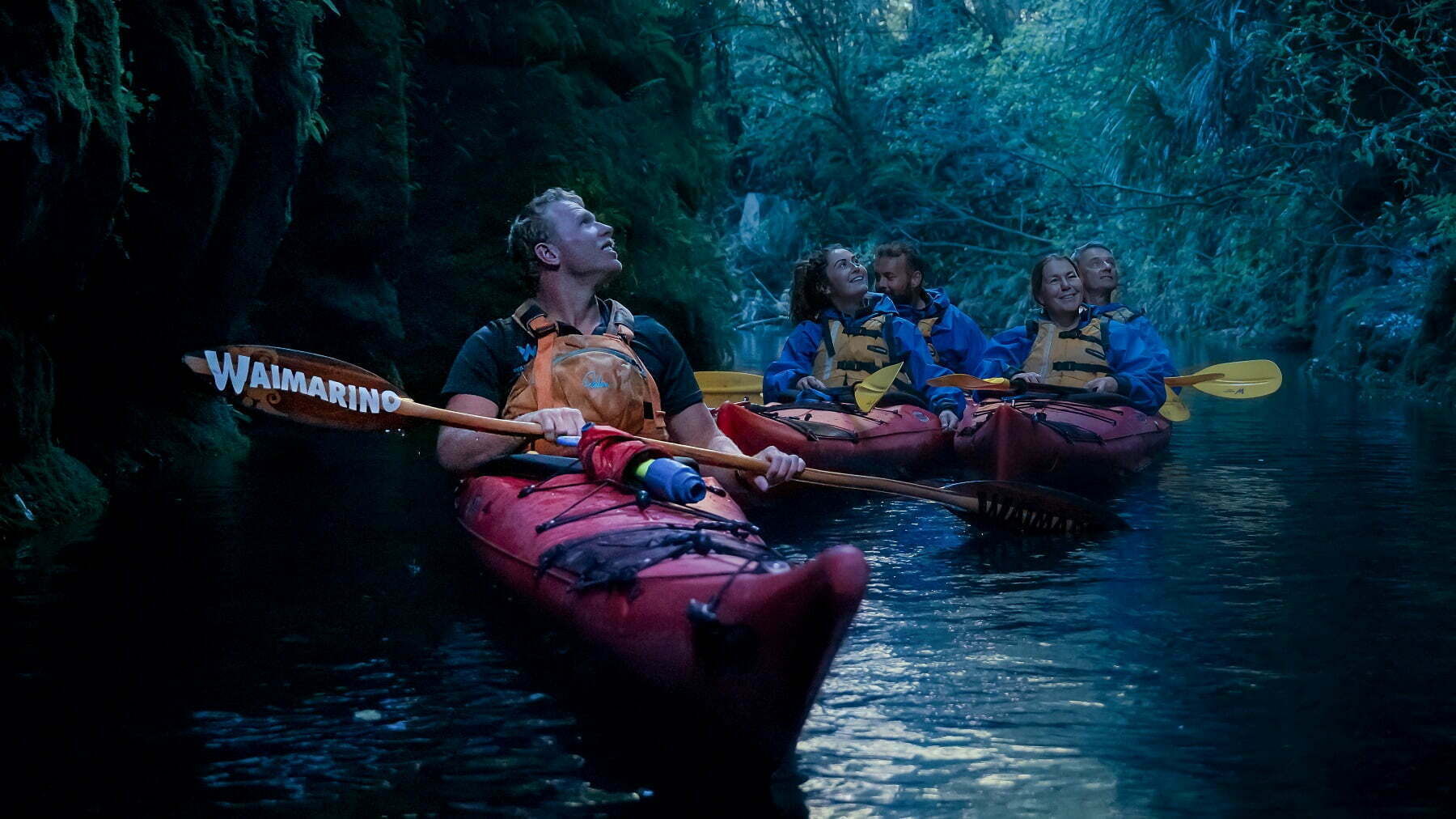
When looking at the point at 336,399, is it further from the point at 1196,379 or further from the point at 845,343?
the point at 1196,379

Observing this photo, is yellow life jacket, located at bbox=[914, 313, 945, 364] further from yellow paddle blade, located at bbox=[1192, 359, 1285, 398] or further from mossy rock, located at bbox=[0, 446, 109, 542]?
mossy rock, located at bbox=[0, 446, 109, 542]

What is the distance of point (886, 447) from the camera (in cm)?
689

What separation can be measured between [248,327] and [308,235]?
1.02m

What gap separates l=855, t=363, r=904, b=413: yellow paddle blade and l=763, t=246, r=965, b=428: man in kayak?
0.96ft

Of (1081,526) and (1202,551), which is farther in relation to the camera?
(1081,526)

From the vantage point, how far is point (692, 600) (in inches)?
113

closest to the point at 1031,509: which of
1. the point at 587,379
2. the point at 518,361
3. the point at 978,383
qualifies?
the point at 587,379

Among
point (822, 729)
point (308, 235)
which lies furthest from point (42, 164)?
point (308, 235)

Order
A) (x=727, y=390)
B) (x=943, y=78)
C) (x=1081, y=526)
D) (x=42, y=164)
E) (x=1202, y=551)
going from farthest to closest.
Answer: (x=943, y=78) → (x=727, y=390) → (x=1081, y=526) → (x=1202, y=551) → (x=42, y=164)

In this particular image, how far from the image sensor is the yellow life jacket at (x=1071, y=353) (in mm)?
7738

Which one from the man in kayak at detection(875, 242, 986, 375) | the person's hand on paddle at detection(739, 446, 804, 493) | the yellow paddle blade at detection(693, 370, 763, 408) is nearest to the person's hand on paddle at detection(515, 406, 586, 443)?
the person's hand on paddle at detection(739, 446, 804, 493)

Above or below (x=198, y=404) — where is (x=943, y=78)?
above

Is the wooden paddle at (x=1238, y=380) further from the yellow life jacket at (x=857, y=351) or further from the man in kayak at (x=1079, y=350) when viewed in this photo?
the yellow life jacket at (x=857, y=351)

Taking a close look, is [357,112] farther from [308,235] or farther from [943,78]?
[943,78]
